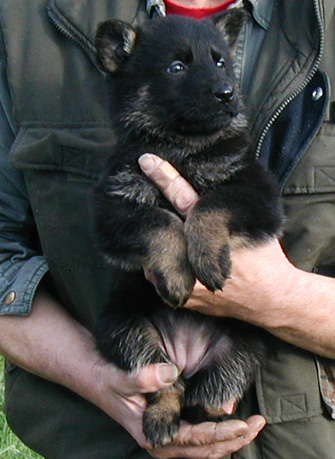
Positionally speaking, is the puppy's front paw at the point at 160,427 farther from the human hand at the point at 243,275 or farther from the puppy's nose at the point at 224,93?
the puppy's nose at the point at 224,93

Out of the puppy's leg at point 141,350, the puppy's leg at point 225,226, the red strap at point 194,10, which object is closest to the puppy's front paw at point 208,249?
the puppy's leg at point 225,226

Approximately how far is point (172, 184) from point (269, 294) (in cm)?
47

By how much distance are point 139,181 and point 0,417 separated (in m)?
2.16

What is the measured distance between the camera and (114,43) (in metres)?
3.51

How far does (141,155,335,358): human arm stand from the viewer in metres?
3.24

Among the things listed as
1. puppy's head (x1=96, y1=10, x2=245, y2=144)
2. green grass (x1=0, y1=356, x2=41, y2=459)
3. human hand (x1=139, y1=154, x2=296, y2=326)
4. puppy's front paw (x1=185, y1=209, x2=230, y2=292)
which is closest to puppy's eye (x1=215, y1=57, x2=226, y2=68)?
puppy's head (x1=96, y1=10, x2=245, y2=144)

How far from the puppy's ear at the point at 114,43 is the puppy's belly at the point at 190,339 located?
2.98 ft

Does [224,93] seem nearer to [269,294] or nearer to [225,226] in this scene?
[225,226]

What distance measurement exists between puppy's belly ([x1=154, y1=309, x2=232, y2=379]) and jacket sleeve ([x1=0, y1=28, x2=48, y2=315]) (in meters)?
0.55

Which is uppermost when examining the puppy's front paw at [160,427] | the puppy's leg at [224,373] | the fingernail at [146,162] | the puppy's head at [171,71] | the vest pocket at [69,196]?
the puppy's head at [171,71]

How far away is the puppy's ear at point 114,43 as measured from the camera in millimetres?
3455

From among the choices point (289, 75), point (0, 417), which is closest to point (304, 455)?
point (289, 75)

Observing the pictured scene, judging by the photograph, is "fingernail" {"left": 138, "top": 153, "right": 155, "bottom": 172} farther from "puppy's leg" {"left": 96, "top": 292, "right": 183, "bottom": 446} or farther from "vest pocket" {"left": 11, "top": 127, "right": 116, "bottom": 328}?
"puppy's leg" {"left": 96, "top": 292, "right": 183, "bottom": 446}

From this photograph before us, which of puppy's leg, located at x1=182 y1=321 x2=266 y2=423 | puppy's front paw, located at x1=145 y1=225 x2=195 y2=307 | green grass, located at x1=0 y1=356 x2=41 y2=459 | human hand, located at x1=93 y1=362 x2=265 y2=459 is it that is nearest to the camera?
puppy's front paw, located at x1=145 y1=225 x2=195 y2=307
